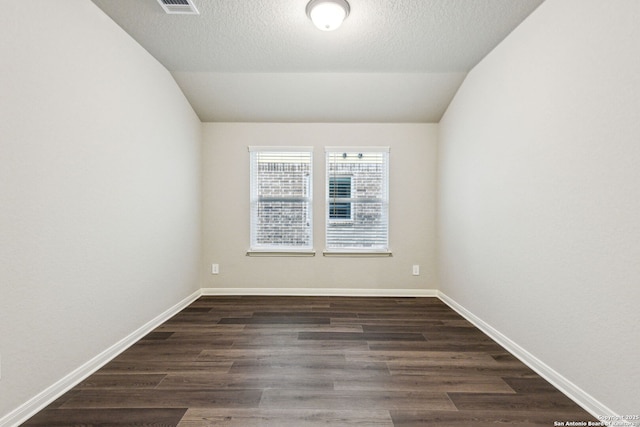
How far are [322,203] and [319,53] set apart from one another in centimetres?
183

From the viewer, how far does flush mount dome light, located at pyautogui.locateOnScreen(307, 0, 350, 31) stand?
212 centimetres

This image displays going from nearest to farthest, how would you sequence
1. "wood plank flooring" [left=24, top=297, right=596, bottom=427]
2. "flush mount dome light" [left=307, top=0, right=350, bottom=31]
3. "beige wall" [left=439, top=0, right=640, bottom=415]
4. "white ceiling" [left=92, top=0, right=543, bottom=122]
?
"beige wall" [left=439, top=0, right=640, bottom=415] → "wood plank flooring" [left=24, top=297, right=596, bottom=427] → "flush mount dome light" [left=307, top=0, right=350, bottom=31] → "white ceiling" [left=92, top=0, right=543, bottom=122]

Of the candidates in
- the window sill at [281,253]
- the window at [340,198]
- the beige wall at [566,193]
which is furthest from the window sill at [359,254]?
the beige wall at [566,193]

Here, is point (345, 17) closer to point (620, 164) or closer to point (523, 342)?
point (620, 164)

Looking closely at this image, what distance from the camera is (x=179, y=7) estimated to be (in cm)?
221

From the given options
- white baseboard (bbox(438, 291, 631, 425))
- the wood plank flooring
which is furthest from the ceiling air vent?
white baseboard (bbox(438, 291, 631, 425))

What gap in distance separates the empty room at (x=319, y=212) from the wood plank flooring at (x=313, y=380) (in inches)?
0.7

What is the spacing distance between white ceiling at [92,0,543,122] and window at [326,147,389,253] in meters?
0.58

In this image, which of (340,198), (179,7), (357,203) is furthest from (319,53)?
(357,203)

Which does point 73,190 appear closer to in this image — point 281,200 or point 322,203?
point 281,200

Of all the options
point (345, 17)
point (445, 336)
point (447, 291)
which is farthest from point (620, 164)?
point (447, 291)

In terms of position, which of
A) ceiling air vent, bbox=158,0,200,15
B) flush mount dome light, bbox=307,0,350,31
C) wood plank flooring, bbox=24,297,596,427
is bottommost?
wood plank flooring, bbox=24,297,596,427

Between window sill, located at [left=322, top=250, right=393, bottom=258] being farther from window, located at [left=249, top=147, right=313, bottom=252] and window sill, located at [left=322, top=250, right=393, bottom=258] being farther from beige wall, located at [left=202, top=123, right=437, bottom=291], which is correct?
window, located at [left=249, top=147, right=313, bottom=252]

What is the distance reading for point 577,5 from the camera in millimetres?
1755
